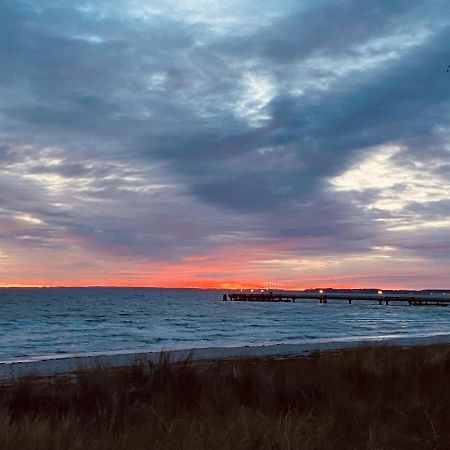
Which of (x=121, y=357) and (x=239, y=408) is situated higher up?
(x=239, y=408)

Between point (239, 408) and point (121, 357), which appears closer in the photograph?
point (239, 408)

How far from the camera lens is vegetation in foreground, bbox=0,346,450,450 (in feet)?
18.3

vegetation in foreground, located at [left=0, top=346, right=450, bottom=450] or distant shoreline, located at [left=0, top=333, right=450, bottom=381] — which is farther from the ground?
vegetation in foreground, located at [left=0, top=346, right=450, bottom=450]

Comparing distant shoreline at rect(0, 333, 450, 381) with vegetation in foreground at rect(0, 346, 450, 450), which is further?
distant shoreline at rect(0, 333, 450, 381)

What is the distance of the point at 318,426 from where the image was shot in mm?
6293

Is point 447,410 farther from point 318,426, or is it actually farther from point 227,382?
point 227,382

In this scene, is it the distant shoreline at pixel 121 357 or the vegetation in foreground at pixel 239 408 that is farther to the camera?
the distant shoreline at pixel 121 357

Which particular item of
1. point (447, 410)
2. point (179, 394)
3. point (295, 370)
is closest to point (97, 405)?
point (179, 394)

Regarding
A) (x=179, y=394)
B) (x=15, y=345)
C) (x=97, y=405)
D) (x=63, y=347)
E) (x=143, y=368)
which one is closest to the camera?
(x=97, y=405)

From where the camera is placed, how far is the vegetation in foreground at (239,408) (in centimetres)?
557

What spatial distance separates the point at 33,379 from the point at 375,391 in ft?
17.6

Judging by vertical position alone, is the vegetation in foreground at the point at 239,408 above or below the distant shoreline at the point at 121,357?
above

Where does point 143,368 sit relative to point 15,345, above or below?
above

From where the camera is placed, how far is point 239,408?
7121 millimetres
